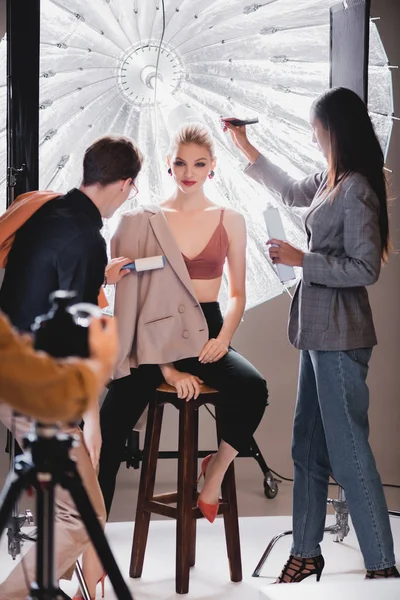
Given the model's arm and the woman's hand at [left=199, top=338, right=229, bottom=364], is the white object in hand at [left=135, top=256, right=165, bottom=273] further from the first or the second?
the model's arm

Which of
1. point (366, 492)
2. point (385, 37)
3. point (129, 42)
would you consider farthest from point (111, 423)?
point (385, 37)

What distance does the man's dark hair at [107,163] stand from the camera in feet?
7.72

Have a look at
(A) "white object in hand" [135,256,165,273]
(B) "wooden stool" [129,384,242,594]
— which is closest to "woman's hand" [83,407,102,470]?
(B) "wooden stool" [129,384,242,594]

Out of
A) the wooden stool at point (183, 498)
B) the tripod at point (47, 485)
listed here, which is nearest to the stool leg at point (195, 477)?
the wooden stool at point (183, 498)

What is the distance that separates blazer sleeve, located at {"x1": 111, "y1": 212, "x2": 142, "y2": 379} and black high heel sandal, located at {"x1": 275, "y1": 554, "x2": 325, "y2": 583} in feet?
2.67

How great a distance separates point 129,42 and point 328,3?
2.41 feet

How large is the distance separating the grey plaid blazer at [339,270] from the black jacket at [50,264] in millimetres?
752

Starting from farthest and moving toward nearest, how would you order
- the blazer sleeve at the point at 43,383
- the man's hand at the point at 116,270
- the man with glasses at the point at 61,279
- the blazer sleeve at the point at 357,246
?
the man's hand at the point at 116,270 < the blazer sleeve at the point at 357,246 < the man with glasses at the point at 61,279 < the blazer sleeve at the point at 43,383

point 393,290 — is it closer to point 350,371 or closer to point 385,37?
point 385,37

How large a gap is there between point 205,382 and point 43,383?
1875mm

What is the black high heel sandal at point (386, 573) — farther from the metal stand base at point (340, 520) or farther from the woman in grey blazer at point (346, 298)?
the metal stand base at point (340, 520)

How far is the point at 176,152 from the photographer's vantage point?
2.87 metres

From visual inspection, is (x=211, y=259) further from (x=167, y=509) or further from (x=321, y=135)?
(x=167, y=509)

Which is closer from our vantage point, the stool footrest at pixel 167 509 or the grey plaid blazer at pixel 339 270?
the grey plaid blazer at pixel 339 270
